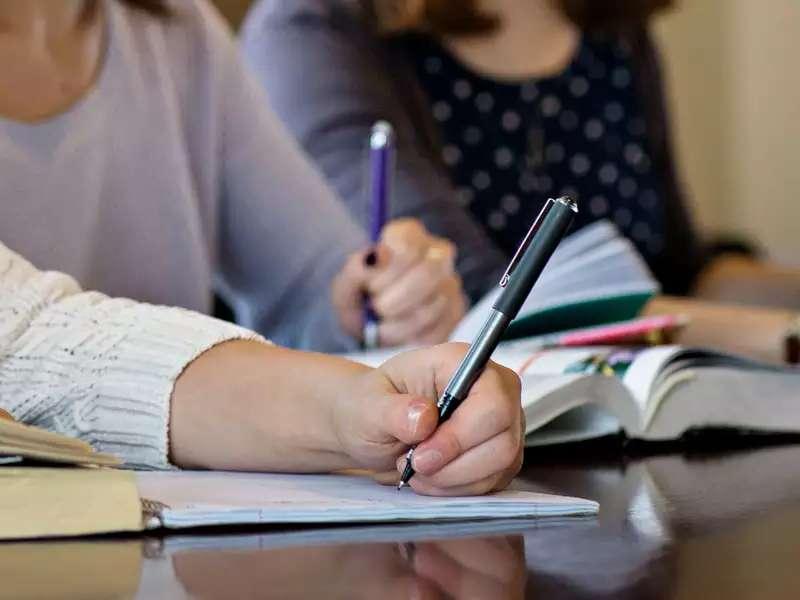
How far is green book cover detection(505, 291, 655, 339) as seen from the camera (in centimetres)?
101

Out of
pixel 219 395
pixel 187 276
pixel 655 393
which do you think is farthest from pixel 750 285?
pixel 219 395

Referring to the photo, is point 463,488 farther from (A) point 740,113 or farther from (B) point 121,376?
(A) point 740,113

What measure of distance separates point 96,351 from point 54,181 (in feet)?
1.16

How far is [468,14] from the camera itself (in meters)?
1.78

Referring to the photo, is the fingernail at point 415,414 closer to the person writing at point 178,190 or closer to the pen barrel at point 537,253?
the pen barrel at point 537,253

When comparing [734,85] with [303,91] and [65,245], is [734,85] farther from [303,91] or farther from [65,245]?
[65,245]

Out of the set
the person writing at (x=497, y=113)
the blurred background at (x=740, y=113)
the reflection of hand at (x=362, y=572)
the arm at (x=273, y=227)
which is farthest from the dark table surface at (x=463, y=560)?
the blurred background at (x=740, y=113)

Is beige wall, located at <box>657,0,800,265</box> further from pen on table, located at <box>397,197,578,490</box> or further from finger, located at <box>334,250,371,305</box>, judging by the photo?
pen on table, located at <box>397,197,578,490</box>

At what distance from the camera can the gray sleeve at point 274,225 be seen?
1.25m

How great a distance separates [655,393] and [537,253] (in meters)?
0.27

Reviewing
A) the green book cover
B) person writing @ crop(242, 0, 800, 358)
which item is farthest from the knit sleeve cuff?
person writing @ crop(242, 0, 800, 358)

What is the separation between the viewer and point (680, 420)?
0.84m

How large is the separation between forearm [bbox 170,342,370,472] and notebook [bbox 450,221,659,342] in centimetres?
37

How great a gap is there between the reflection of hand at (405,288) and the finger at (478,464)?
1.64 feet
